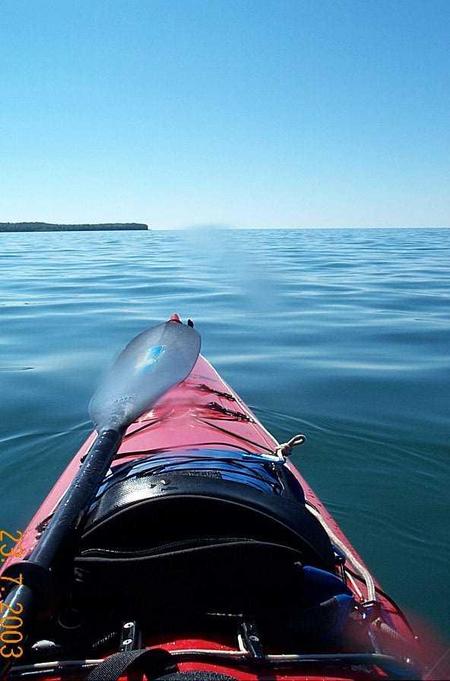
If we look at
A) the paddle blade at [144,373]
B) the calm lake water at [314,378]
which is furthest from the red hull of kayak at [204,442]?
the calm lake water at [314,378]

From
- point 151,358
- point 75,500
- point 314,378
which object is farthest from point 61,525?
point 314,378

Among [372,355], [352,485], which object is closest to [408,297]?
[372,355]

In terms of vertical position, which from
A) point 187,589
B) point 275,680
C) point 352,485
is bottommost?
point 352,485

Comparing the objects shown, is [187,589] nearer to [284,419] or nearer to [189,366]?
[189,366]

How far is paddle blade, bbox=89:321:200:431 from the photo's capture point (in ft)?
9.68

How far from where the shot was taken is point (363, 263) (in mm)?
17266

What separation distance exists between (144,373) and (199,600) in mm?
2026

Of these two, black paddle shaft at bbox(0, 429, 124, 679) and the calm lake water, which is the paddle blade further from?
the calm lake water

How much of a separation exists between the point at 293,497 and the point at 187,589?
56 centimetres

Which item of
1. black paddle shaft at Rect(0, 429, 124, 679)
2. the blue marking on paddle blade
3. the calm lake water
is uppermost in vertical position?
the blue marking on paddle blade

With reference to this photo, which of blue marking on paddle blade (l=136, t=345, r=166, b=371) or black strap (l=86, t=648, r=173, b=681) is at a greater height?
blue marking on paddle blade (l=136, t=345, r=166, b=371)

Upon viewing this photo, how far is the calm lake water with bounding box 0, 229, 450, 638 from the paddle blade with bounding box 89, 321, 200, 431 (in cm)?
71

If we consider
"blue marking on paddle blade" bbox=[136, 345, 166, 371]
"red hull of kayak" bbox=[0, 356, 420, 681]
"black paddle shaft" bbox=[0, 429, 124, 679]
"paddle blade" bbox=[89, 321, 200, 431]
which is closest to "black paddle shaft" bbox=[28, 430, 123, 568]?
"black paddle shaft" bbox=[0, 429, 124, 679]

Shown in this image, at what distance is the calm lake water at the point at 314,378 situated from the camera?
10.4ft
